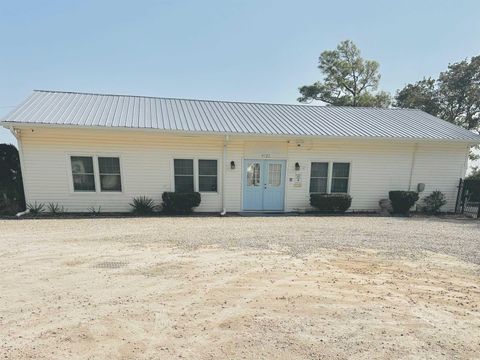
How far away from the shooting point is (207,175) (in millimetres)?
10547

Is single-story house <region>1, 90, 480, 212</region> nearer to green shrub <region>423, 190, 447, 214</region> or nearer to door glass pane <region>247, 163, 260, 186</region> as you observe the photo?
door glass pane <region>247, 163, 260, 186</region>

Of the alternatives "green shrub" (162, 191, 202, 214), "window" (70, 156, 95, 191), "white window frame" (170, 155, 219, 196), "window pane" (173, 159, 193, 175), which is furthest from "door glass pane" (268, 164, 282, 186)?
"window" (70, 156, 95, 191)

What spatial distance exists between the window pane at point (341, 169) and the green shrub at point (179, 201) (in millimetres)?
5654

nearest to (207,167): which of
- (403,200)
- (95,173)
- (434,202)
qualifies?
(95,173)

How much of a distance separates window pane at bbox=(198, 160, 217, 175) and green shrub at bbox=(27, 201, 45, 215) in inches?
225

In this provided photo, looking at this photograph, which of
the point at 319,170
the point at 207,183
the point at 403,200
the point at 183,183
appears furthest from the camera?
the point at 319,170

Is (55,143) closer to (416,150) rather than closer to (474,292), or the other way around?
(474,292)

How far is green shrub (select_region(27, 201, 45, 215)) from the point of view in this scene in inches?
377

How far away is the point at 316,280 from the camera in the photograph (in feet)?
14.6

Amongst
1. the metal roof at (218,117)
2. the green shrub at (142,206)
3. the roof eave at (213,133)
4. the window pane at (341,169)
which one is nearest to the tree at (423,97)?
the metal roof at (218,117)

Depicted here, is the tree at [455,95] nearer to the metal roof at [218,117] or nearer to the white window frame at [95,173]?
the metal roof at [218,117]

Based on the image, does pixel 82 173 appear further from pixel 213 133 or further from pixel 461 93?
pixel 461 93

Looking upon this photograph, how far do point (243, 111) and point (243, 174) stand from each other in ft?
12.4

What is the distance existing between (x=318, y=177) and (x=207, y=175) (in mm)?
4549
